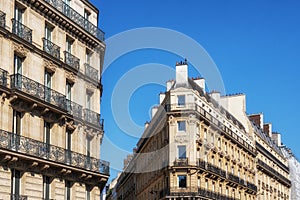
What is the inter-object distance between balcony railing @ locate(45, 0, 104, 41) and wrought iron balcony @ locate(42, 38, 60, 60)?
6.05ft

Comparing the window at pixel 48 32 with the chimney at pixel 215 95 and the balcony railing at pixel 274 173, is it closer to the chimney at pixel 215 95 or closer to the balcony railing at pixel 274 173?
the chimney at pixel 215 95

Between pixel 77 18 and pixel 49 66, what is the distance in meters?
3.88

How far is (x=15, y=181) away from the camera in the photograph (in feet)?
75.0

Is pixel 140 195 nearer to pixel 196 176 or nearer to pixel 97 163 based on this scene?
pixel 196 176

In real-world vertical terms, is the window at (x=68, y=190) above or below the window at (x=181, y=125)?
below

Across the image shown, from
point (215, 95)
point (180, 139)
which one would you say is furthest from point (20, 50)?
point (215, 95)

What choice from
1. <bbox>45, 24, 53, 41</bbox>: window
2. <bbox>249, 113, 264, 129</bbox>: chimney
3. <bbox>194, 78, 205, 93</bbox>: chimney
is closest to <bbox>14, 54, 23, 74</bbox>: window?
<bbox>45, 24, 53, 41</bbox>: window

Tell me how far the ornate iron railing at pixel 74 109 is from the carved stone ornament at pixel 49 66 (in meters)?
1.74

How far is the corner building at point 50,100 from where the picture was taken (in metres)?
22.9

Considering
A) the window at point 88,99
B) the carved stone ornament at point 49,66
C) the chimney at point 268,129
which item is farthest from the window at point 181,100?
the chimney at point 268,129

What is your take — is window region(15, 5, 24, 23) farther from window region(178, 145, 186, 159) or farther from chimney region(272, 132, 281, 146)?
chimney region(272, 132, 281, 146)

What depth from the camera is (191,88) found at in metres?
57.4

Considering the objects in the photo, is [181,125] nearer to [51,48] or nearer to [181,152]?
[181,152]

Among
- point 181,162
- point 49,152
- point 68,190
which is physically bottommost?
point 68,190
